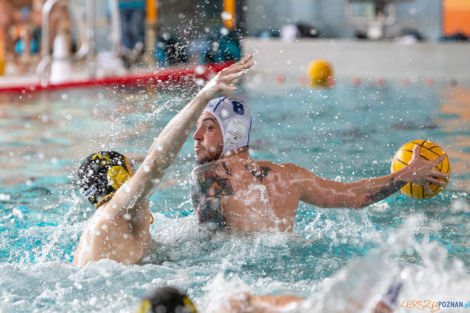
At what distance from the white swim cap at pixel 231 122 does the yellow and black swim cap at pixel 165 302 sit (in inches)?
49.7

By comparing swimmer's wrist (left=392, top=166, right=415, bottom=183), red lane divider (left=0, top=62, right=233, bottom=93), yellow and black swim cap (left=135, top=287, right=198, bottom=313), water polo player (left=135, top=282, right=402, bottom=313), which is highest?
yellow and black swim cap (left=135, top=287, right=198, bottom=313)

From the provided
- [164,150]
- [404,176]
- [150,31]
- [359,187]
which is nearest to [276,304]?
[164,150]

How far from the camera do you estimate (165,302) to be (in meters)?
1.77

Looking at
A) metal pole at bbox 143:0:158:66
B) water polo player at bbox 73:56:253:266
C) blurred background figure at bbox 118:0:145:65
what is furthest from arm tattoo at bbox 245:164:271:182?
blurred background figure at bbox 118:0:145:65

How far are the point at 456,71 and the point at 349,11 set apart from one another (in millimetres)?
4518

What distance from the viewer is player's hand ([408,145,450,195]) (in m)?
3.14

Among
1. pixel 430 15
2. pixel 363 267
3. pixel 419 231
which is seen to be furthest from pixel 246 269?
pixel 430 15

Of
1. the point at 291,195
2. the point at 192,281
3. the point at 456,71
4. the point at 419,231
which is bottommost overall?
the point at 456,71

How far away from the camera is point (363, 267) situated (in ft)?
6.91

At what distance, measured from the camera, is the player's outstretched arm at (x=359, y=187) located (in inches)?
120

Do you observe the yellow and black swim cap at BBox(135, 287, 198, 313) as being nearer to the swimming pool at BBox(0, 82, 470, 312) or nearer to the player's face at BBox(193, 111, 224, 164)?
the swimming pool at BBox(0, 82, 470, 312)

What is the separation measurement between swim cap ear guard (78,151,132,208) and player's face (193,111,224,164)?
1.45 ft

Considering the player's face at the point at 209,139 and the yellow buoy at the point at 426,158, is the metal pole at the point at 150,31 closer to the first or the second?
the yellow buoy at the point at 426,158

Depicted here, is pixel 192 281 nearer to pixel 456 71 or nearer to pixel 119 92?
pixel 119 92
